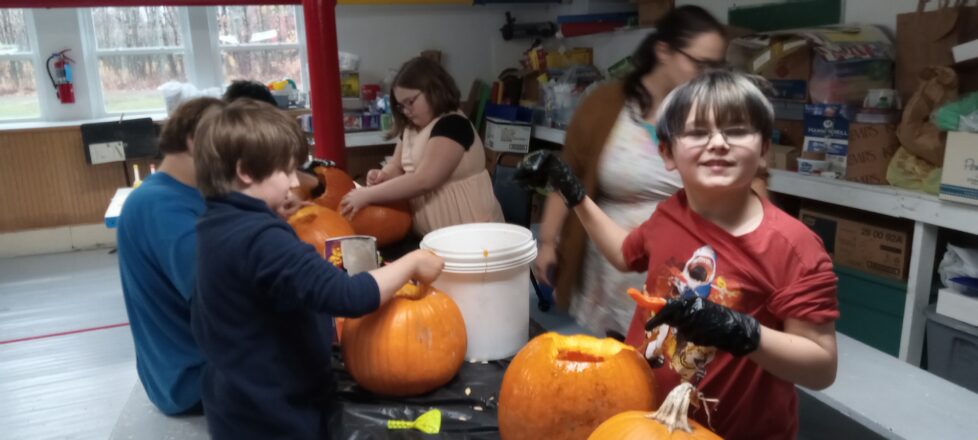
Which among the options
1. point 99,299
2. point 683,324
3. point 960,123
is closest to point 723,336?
point 683,324

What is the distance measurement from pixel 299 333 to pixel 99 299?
339 centimetres

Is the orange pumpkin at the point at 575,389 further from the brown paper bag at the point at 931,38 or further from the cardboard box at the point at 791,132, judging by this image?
the cardboard box at the point at 791,132

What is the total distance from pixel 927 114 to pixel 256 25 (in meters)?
5.01

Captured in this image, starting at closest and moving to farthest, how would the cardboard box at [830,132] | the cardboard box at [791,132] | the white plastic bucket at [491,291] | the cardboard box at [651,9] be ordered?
the white plastic bucket at [491,291]
the cardboard box at [830,132]
the cardboard box at [791,132]
the cardboard box at [651,9]

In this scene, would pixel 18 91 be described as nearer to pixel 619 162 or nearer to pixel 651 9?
pixel 651 9

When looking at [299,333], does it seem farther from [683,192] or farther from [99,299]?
[99,299]

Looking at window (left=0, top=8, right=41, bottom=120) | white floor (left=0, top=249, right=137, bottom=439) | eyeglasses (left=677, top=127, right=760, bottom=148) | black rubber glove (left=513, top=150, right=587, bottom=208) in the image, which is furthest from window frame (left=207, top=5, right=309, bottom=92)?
eyeglasses (left=677, top=127, right=760, bottom=148)

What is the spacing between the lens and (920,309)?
2705 mm

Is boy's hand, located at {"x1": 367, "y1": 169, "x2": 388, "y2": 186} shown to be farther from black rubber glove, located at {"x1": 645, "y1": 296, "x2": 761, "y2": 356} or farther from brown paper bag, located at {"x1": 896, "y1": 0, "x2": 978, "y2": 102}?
brown paper bag, located at {"x1": 896, "y1": 0, "x2": 978, "y2": 102}

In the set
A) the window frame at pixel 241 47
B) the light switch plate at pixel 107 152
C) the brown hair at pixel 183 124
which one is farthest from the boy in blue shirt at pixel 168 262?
the window frame at pixel 241 47

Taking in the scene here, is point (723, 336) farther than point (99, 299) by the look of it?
No

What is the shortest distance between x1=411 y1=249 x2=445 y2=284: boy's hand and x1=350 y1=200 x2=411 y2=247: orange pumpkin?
Result: 38.7 inches

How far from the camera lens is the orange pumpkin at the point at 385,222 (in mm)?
2373

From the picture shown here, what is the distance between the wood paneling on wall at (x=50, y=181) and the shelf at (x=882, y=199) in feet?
15.8
